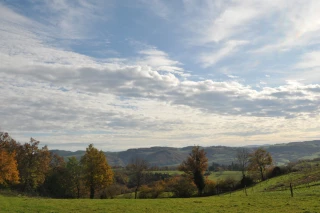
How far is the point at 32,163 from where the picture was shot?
69.9 metres

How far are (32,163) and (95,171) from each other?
20840 millimetres

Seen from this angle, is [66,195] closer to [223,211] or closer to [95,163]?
[95,163]

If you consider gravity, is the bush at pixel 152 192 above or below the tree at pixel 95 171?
below

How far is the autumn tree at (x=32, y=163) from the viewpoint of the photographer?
68750mm

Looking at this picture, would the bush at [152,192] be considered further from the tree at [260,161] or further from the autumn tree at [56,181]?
the tree at [260,161]

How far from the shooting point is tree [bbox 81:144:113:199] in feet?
203

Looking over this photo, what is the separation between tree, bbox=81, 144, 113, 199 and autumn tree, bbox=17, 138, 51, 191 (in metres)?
14.7

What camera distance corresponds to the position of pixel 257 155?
8831cm

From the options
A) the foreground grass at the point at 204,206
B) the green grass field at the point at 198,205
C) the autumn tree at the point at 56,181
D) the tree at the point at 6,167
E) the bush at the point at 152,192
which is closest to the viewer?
the foreground grass at the point at 204,206

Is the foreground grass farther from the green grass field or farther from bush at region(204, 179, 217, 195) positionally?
bush at region(204, 179, 217, 195)

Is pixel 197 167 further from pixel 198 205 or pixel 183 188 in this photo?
pixel 198 205

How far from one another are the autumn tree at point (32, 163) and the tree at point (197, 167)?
3835 cm

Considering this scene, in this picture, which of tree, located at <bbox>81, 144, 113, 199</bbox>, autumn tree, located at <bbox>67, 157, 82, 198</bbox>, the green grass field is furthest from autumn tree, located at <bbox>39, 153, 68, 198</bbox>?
the green grass field

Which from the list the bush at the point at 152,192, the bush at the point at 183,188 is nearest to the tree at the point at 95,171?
the bush at the point at 152,192
